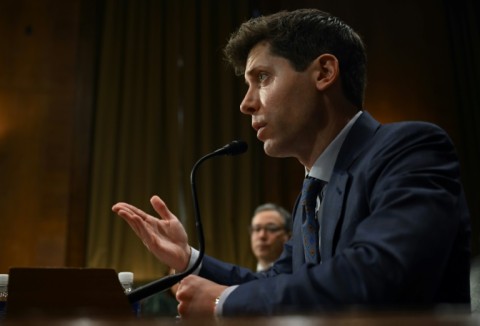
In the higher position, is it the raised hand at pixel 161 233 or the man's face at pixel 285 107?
the man's face at pixel 285 107

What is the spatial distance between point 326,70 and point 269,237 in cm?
271

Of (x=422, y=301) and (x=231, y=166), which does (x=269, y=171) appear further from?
(x=422, y=301)

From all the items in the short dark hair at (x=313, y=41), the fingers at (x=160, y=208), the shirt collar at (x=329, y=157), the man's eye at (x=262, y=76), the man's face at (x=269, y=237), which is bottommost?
the man's face at (x=269, y=237)

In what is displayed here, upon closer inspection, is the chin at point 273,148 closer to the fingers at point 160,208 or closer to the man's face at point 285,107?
the man's face at point 285,107

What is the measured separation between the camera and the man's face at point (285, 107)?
171 cm

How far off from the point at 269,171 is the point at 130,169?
1.22 meters

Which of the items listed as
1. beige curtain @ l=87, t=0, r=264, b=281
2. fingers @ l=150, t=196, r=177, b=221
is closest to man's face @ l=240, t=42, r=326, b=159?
fingers @ l=150, t=196, r=177, b=221

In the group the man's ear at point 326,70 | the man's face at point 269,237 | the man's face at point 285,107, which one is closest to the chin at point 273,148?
the man's face at point 285,107

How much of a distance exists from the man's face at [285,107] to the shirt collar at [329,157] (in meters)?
0.06

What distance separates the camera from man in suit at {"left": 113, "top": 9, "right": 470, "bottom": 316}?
A: 111 centimetres

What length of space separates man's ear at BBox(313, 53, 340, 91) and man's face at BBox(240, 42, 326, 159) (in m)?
0.02

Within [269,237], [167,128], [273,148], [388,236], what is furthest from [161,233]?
[167,128]

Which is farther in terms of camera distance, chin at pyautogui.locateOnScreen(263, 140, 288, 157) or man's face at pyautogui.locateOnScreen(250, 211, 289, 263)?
man's face at pyautogui.locateOnScreen(250, 211, 289, 263)

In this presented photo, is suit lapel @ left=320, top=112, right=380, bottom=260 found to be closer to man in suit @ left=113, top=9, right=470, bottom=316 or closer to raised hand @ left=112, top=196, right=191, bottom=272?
man in suit @ left=113, top=9, right=470, bottom=316
